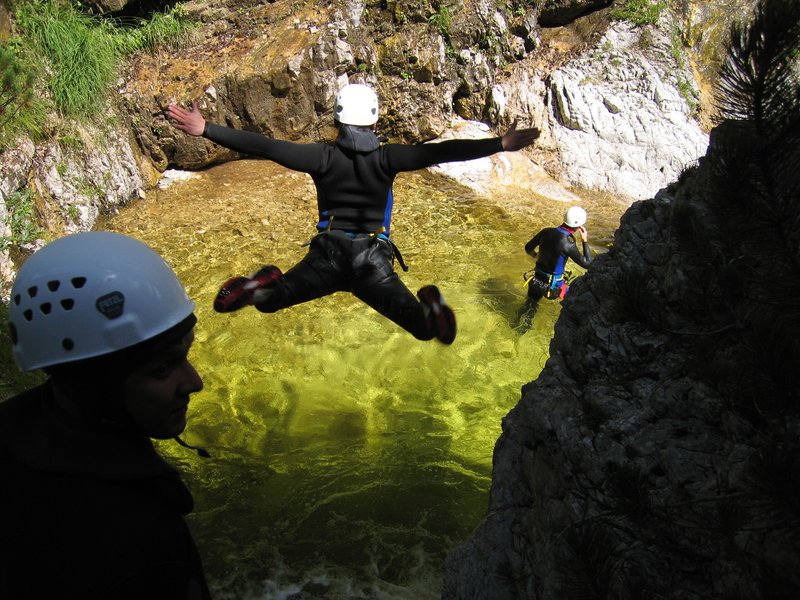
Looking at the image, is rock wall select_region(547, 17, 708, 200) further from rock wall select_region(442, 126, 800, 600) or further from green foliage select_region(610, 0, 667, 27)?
rock wall select_region(442, 126, 800, 600)

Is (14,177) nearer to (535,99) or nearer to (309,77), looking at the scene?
(309,77)

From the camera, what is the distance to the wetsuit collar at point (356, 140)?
3.76 meters

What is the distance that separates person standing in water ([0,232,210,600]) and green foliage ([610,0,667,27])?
1031cm

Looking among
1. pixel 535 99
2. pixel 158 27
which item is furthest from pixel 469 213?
pixel 158 27

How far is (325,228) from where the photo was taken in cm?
394

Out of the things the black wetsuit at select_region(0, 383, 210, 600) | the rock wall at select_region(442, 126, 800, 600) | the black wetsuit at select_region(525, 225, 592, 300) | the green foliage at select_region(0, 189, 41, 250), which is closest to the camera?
the black wetsuit at select_region(0, 383, 210, 600)

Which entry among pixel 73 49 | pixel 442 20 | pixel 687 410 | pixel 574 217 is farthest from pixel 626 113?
pixel 687 410

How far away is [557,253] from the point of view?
18.6ft

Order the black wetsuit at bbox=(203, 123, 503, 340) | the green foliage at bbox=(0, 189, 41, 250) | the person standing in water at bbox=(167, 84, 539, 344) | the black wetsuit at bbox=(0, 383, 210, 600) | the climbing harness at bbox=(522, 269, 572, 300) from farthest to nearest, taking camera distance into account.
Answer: the green foliage at bbox=(0, 189, 41, 250), the climbing harness at bbox=(522, 269, 572, 300), the black wetsuit at bbox=(203, 123, 503, 340), the person standing in water at bbox=(167, 84, 539, 344), the black wetsuit at bbox=(0, 383, 210, 600)

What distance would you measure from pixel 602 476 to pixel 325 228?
247cm

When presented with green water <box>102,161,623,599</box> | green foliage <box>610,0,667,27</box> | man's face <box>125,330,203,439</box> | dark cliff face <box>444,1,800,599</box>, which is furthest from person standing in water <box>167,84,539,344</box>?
green foliage <box>610,0,667,27</box>

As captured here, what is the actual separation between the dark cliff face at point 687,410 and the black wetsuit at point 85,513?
0.88m

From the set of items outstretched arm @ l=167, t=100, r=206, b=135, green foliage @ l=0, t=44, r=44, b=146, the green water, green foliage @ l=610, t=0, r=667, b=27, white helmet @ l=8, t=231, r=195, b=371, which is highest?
green foliage @ l=610, t=0, r=667, b=27

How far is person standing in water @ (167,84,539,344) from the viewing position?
3488 mm
